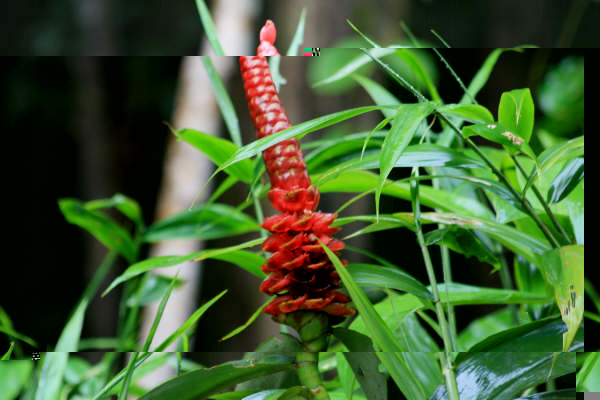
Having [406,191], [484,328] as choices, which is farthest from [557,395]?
[484,328]

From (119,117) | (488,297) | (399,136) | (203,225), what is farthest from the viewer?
(119,117)

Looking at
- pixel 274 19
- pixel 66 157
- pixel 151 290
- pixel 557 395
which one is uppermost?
pixel 66 157

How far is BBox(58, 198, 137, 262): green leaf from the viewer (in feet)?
1.47

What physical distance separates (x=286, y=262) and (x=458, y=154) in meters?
0.08

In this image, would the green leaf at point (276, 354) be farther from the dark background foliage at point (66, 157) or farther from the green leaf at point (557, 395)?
the dark background foliage at point (66, 157)

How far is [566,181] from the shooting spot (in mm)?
264

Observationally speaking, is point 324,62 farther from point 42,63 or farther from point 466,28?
point 42,63

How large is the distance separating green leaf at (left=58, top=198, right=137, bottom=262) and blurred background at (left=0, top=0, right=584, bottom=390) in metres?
0.46

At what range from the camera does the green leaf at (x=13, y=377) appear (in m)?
0.46

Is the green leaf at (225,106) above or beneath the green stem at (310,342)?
above

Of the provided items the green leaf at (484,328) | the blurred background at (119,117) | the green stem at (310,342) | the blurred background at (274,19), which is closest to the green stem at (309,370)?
the green stem at (310,342)

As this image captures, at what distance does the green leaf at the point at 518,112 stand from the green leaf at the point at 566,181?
0.05 m

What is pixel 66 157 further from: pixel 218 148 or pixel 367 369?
pixel 367 369

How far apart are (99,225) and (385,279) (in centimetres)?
30
